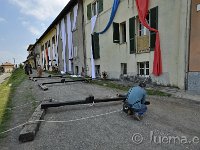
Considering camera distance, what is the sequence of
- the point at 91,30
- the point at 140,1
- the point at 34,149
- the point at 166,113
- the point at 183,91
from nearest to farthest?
the point at 34,149 → the point at 166,113 → the point at 183,91 → the point at 140,1 → the point at 91,30

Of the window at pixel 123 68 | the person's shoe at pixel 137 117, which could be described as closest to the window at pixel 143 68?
the window at pixel 123 68

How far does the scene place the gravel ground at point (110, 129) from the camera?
4.43 meters

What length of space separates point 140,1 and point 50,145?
35.1 feet

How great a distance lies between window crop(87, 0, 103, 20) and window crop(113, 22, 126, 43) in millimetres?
3168

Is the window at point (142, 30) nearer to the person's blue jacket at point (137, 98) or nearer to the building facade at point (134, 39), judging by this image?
the building facade at point (134, 39)

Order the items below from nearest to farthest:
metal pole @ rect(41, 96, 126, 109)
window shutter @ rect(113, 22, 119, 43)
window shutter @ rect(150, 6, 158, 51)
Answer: metal pole @ rect(41, 96, 126, 109)
window shutter @ rect(150, 6, 158, 51)
window shutter @ rect(113, 22, 119, 43)

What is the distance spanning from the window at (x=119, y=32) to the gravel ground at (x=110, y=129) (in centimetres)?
852

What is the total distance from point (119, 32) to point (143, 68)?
12.4ft

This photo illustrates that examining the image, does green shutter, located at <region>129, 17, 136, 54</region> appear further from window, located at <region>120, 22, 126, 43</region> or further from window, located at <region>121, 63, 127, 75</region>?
window, located at <region>121, 63, 127, 75</region>

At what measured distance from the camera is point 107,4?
16.4 metres

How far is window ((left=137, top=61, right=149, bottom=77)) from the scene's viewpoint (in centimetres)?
1298

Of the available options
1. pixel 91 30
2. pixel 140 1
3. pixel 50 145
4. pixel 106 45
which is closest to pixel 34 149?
pixel 50 145

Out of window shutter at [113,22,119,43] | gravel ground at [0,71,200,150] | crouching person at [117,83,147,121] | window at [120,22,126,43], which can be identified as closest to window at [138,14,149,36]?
window at [120,22,126,43]

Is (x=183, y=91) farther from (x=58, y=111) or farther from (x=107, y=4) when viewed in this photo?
(x=107, y=4)
